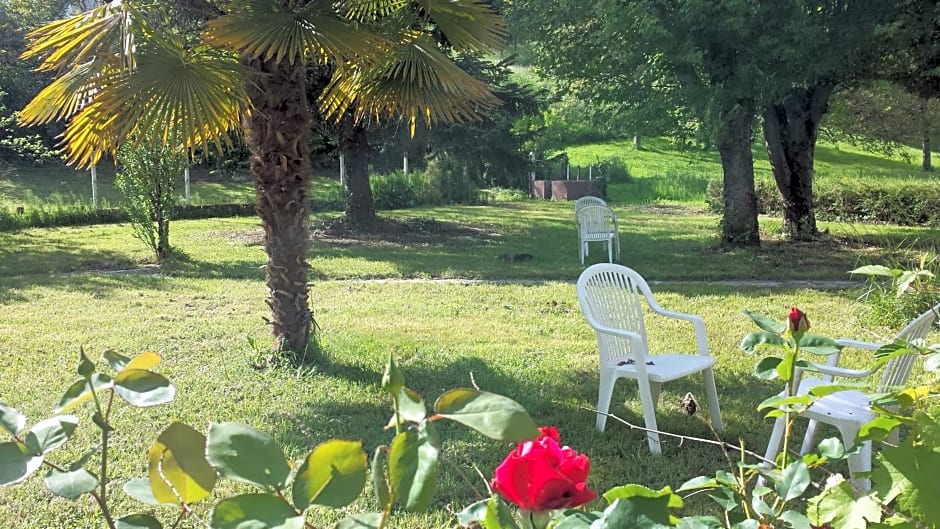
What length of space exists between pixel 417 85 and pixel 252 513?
5632mm

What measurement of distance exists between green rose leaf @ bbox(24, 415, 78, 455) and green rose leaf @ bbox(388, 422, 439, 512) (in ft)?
1.14

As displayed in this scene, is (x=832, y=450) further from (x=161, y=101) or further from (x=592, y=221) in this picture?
(x=592, y=221)

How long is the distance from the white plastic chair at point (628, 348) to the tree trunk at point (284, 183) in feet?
7.43

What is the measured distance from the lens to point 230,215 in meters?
19.4

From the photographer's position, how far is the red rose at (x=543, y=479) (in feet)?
2.47

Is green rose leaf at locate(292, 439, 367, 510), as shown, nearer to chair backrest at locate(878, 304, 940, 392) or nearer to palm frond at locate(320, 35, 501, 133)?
chair backrest at locate(878, 304, 940, 392)

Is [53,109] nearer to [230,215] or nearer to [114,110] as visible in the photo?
[114,110]

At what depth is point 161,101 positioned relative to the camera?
4.59 meters

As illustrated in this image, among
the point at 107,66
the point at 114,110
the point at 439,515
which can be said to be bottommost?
the point at 439,515

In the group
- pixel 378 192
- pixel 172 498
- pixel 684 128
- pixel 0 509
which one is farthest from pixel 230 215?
pixel 172 498

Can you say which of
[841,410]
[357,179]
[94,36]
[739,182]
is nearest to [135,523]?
[841,410]

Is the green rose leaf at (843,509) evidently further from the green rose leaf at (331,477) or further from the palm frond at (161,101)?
the palm frond at (161,101)

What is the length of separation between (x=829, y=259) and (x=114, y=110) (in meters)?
10.4

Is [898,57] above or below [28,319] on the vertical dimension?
above
